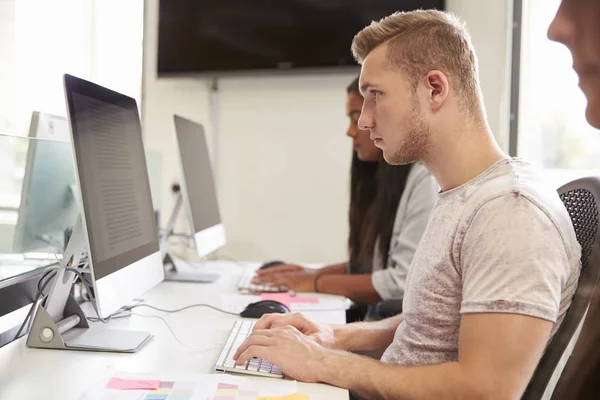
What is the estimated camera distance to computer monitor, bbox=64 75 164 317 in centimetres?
91

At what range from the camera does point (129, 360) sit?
962 mm

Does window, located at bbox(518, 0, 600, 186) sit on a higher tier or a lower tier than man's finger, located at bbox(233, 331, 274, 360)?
higher

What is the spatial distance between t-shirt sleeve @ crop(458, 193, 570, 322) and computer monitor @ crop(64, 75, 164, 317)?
2.14ft

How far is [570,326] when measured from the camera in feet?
2.54

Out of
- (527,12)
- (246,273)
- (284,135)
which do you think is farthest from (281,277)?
(527,12)

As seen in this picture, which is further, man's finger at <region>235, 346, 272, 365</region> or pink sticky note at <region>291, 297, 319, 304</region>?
pink sticky note at <region>291, 297, 319, 304</region>

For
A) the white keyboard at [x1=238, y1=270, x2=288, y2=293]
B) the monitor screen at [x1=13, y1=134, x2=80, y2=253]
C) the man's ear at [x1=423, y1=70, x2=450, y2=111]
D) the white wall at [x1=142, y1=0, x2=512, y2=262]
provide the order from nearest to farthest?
1. the man's ear at [x1=423, y1=70, x2=450, y2=111]
2. the monitor screen at [x1=13, y1=134, x2=80, y2=253]
3. the white keyboard at [x1=238, y1=270, x2=288, y2=293]
4. the white wall at [x1=142, y1=0, x2=512, y2=262]

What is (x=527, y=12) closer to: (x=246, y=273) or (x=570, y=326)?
(x=246, y=273)

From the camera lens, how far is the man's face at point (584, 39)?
0.40 m

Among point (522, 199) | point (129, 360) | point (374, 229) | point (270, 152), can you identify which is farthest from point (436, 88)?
point (270, 152)

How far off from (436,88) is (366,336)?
22.7 inches

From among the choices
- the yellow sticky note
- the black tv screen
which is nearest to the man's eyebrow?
the yellow sticky note

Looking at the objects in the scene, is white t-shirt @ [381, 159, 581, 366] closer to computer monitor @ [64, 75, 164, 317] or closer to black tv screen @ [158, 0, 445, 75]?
computer monitor @ [64, 75, 164, 317]

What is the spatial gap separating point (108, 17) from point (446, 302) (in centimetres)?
275
